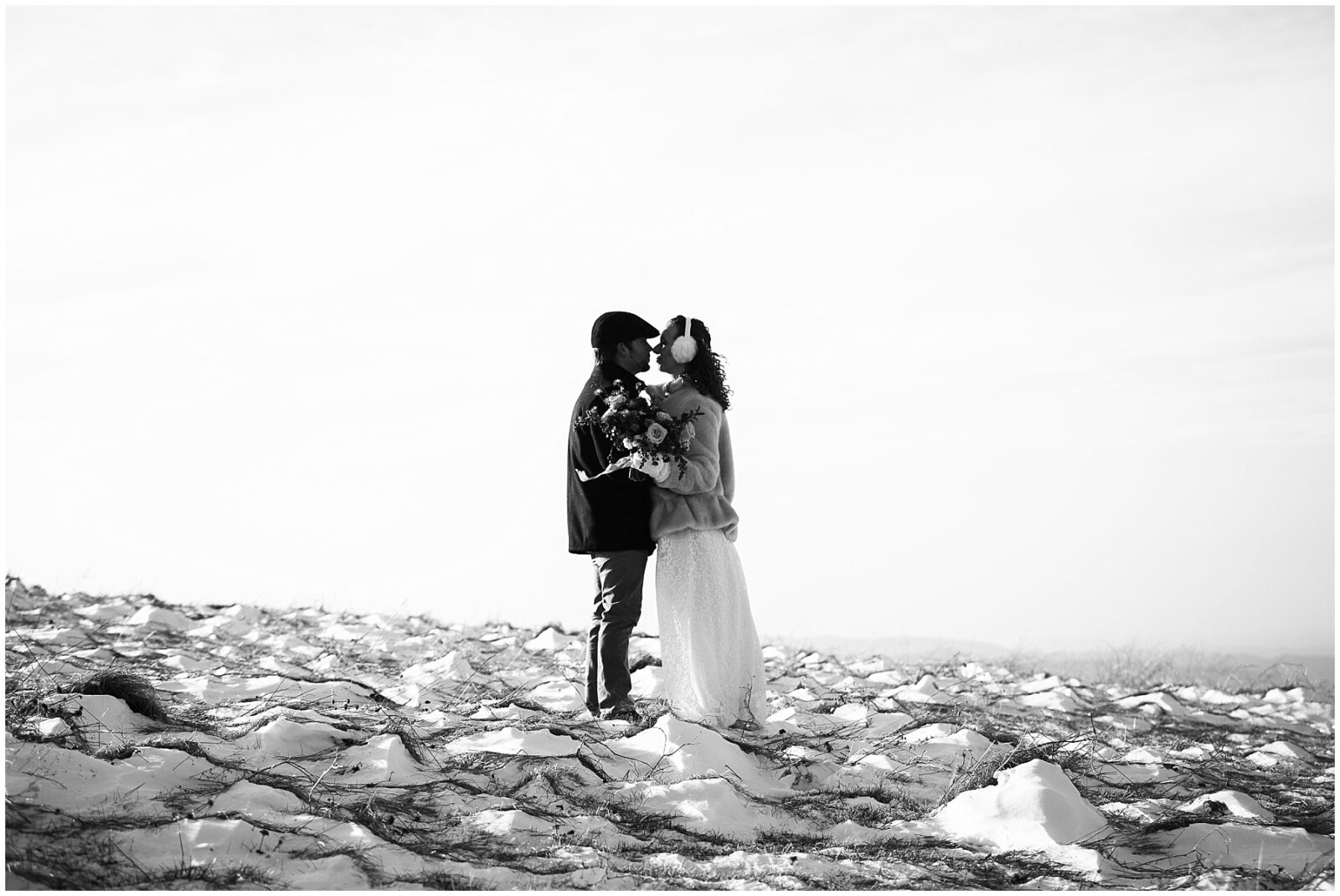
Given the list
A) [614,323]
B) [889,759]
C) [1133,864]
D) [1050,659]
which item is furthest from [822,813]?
[1050,659]

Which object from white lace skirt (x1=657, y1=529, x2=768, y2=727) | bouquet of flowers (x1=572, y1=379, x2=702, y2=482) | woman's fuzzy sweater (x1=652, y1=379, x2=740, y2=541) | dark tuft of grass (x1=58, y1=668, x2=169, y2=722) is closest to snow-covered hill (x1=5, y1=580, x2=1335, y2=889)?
dark tuft of grass (x1=58, y1=668, x2=169, y2=722)

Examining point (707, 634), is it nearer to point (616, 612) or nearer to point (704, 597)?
point (704, 597)

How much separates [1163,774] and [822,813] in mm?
2142

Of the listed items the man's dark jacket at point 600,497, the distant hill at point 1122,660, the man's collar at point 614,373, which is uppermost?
the man's collar at point 614,373

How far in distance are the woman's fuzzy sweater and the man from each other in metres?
0.10

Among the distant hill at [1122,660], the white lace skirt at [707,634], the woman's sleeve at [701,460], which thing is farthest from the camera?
the distant hill at [1122,660]

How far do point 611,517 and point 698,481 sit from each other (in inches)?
19.9

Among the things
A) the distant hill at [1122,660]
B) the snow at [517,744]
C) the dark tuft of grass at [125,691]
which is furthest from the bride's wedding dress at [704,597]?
the distant hill at [1122,660]

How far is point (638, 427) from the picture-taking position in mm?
5520

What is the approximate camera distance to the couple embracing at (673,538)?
19.1ft

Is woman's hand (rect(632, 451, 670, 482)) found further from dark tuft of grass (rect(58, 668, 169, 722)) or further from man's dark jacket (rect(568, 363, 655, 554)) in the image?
dark tuft of grass (rect(58, 668, 169, 722))

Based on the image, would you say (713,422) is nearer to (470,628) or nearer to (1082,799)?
(1082,799)

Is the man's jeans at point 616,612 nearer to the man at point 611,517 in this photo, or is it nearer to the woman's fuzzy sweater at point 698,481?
the man at point 611,517

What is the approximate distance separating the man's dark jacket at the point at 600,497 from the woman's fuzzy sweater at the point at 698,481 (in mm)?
131
